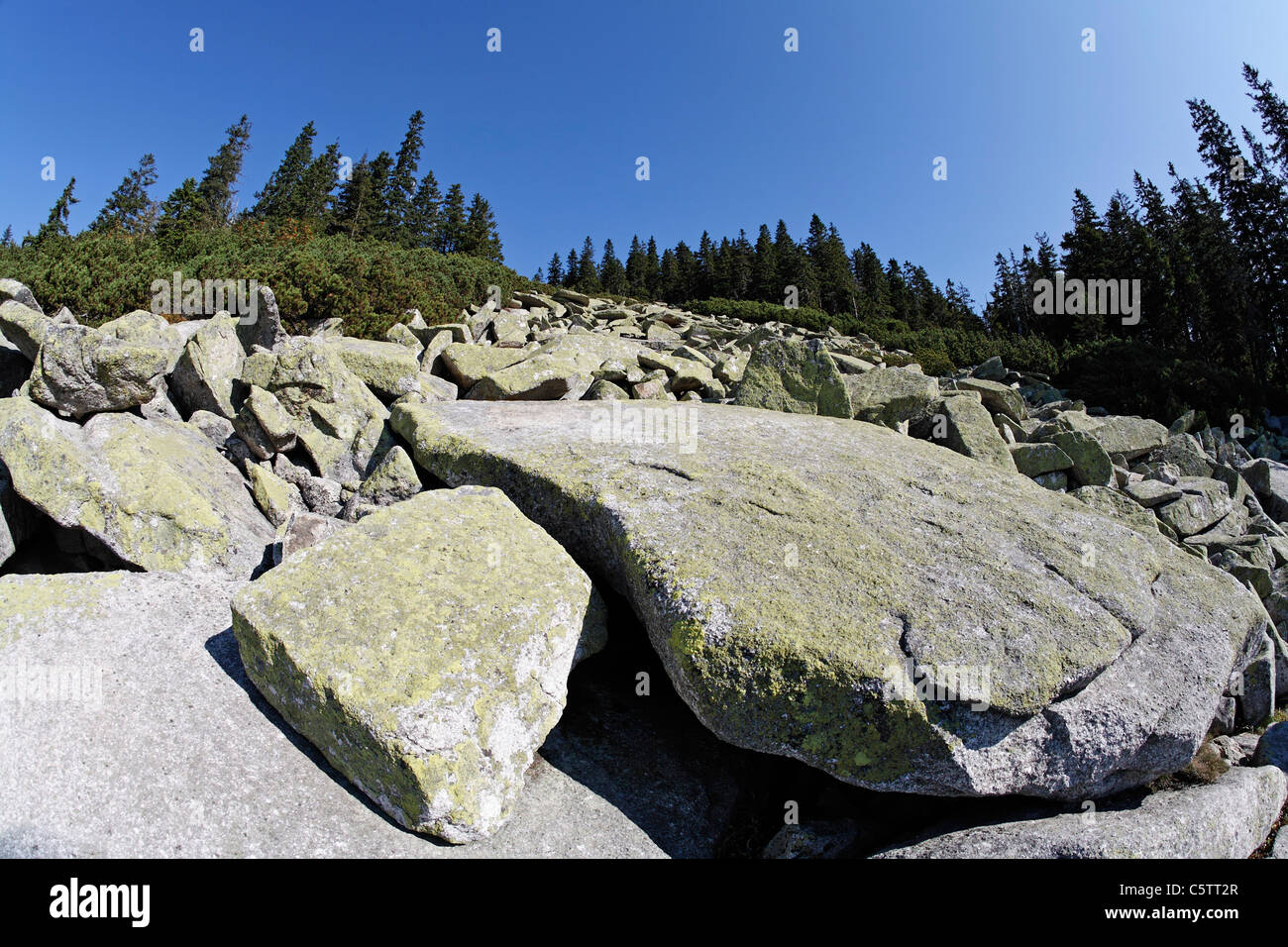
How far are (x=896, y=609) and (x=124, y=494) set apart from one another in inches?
271

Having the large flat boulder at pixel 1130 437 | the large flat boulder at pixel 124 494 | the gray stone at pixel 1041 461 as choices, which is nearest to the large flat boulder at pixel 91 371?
the large flat boulder at pixel 124 494

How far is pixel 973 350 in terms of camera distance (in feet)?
153

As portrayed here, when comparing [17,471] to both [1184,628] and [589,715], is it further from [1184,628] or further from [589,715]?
[1184,628]

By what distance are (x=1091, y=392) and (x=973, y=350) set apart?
1651cm

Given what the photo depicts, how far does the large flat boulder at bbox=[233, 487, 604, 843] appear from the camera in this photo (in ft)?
13.6

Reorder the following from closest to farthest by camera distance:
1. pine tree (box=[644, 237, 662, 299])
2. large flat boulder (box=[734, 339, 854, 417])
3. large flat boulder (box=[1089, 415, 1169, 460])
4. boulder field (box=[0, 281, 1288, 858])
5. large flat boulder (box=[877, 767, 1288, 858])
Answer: large flat boulder (box=[877, 767, 1288, 858]), boulder field (box=[0, 281, 1288, 858]), large flat boulder (box=[734, 339, 854, 417]), large flat boulder (box=[1089, 415, 1169, 460]), pine tree (box=[644, 237, 662, 299])

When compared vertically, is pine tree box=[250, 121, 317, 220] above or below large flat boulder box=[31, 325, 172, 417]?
above

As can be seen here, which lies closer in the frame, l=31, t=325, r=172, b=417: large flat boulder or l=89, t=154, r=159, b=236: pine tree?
l=31, t=325, r=172, b=417: large flat boulder

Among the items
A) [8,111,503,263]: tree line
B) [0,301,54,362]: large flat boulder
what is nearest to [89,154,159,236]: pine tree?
[8,111,503,263]: tree line

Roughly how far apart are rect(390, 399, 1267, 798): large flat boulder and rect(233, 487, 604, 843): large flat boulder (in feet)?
2.97

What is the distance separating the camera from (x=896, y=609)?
4.82 meters

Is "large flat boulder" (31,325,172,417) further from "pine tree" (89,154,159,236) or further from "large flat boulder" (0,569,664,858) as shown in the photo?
"pine tree" (89,154,159,236)

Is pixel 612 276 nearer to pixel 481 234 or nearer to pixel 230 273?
pixel 481 234

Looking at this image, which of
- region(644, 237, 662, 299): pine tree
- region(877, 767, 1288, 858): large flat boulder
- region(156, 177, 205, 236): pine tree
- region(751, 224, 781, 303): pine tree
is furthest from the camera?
region(644, 237, 662, 299): pine tree
